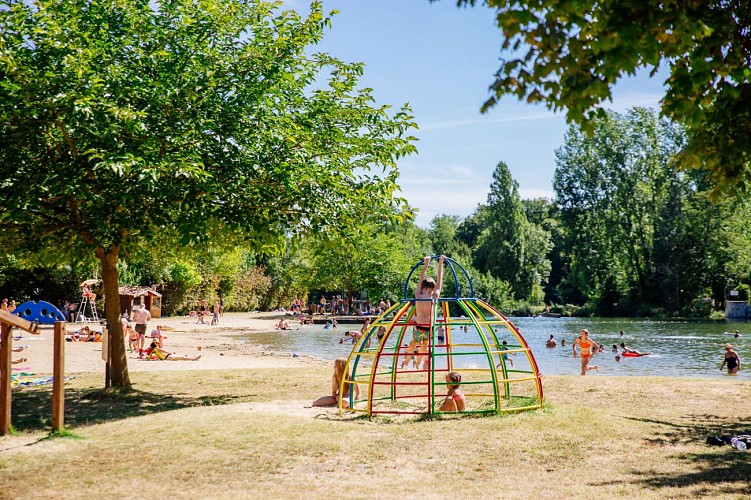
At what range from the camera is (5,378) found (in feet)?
32.1

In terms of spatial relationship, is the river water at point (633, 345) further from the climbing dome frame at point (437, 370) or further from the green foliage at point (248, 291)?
the green foliage at point (248, 291)

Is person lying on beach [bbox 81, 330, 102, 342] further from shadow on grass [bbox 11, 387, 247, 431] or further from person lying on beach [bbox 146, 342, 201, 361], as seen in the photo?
shadow on grass [bbox 11, 387, 247, 431]

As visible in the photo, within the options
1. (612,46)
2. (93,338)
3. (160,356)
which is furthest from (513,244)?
(612,46)

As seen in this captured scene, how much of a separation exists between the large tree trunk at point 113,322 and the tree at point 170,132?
0.11 ft

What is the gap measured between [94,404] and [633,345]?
29.4m

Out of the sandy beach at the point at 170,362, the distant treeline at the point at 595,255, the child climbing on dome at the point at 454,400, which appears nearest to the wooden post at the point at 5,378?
the child climbing on dome at the point at 454,400

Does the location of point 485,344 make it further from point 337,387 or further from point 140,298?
point 140,298

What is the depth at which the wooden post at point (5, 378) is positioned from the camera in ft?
32.2

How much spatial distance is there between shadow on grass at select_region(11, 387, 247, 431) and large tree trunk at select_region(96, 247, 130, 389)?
369 mm

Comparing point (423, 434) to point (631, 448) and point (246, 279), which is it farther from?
point (246, 279)

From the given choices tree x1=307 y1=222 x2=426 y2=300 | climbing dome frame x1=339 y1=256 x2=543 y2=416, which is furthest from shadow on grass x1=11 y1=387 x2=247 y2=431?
tree x1=307 y1=222 x2=426 y2=300

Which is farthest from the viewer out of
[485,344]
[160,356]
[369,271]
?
[369,271]

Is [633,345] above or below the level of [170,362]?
below

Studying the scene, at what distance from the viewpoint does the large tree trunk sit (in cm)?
1420
